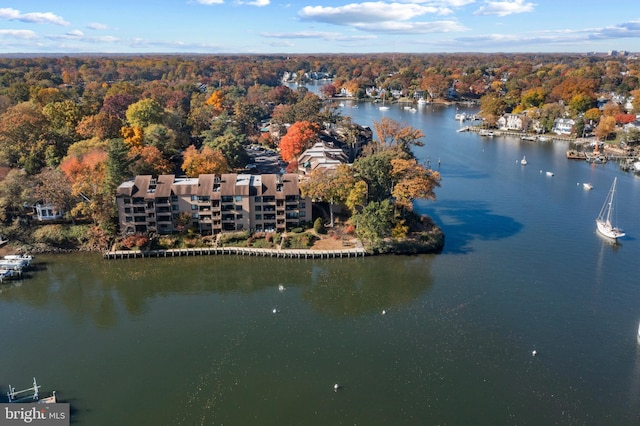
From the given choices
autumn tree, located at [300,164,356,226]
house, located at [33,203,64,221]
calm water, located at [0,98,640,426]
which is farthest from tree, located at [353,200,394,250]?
house, located at [33,203,64,221]

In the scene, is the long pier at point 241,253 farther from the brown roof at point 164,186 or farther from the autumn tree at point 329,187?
the brown roof at point 164,186

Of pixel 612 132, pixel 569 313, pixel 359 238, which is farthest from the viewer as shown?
pixel 612 132

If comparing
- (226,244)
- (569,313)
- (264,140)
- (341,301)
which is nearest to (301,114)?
(264,140)

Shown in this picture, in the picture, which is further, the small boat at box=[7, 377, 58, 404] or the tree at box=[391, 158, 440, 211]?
the tree at box=[391, 158, 440, 211]

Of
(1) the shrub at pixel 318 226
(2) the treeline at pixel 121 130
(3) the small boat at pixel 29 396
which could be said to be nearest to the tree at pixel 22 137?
(2) the treeline at pixel 121 130

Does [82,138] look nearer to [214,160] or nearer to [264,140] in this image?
[214,160]

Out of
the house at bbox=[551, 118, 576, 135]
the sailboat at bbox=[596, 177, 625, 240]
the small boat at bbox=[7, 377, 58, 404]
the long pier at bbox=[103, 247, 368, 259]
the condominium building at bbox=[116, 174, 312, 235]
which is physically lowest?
the small boat at bbox=[7, 377, 58, 404]

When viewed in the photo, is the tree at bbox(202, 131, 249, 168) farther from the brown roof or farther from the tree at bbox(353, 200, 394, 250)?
the tree at bbox(353, 200, 394, 250)
